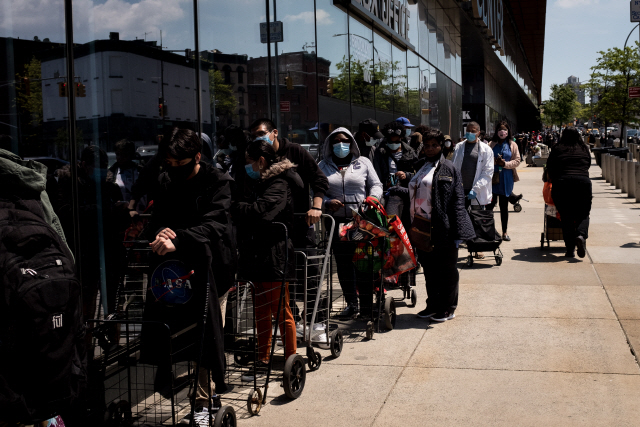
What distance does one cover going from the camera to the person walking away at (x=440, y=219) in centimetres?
719

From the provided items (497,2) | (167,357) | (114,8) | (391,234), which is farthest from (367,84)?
(497,2)

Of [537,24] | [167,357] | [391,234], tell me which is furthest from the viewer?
[537,24]

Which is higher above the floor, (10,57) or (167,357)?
(10,57)

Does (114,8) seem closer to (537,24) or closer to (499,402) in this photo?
(499,402)

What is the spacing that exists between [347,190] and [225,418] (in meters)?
3.37

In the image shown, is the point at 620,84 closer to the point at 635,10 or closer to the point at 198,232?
the point at 635,10

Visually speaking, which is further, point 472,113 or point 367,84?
point 472,113

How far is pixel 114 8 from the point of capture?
5527 mm

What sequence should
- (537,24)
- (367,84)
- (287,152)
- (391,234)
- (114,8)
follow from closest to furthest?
1. (114,8)
2. (287,152)
3. (391,234)
4. (367,84)
5. (537,24)

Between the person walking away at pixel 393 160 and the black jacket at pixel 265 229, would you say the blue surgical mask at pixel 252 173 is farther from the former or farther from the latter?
the person walking away at pixel 393 160

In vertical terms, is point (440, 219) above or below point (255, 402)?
above

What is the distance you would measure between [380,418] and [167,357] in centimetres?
160

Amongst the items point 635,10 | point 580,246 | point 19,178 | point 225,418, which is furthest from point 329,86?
point 635,10

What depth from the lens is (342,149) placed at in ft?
23.6
